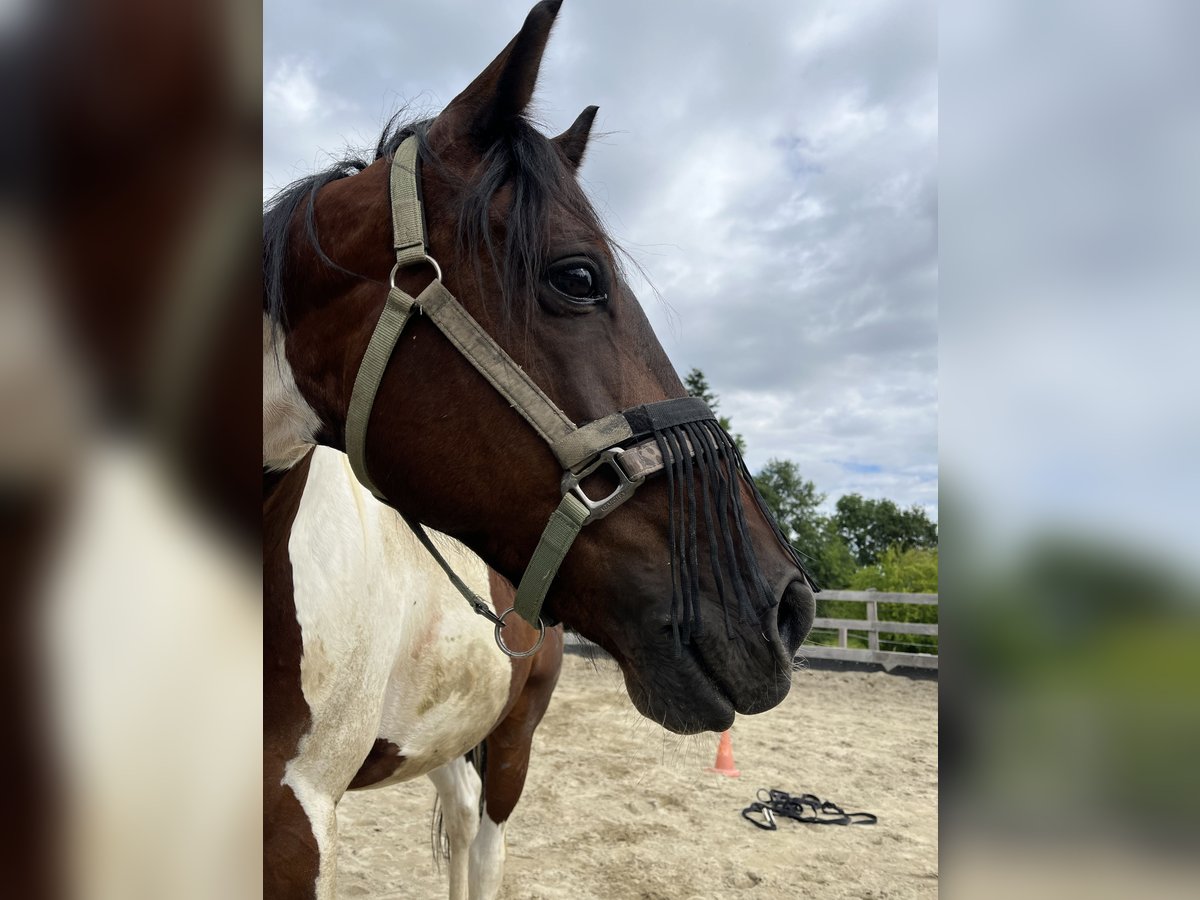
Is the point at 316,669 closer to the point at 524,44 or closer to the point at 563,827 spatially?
the point at 524,44

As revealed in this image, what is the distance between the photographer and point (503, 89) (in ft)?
4.17

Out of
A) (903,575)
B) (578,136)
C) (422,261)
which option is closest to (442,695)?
(422,261)

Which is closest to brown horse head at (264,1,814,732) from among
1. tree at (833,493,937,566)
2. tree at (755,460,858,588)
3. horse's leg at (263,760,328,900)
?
horse's leg at (263,760,328,900)

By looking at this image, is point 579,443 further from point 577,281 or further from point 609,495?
point 577,281

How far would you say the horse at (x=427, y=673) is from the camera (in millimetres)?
1681

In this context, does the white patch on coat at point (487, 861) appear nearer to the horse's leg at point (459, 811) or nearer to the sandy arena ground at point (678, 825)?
the horse's leg at point (459, 811)

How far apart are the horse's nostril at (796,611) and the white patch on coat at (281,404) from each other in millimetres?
900

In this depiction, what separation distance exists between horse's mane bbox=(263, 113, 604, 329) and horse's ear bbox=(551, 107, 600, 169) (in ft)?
1.19

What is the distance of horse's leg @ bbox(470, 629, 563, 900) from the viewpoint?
2984mm

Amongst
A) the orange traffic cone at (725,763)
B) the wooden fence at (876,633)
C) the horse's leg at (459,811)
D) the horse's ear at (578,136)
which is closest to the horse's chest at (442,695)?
the horse's leg at (459,811)

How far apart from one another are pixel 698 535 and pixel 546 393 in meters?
0.33
